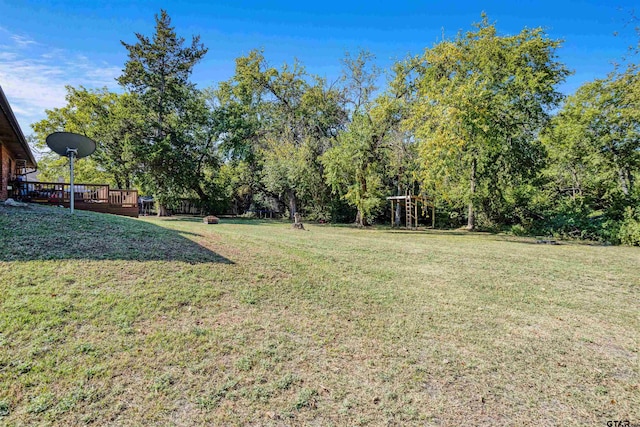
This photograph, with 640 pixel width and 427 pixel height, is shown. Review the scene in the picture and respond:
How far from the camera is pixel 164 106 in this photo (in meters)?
20.8

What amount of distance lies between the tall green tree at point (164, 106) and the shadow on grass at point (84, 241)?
13712 millimetres

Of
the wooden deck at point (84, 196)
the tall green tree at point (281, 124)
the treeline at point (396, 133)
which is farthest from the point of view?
the tall green tree at point (281, 124)

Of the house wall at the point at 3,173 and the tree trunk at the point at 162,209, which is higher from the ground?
the house wall at the point at 3,173

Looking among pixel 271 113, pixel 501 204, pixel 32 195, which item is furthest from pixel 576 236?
pixel 32 195

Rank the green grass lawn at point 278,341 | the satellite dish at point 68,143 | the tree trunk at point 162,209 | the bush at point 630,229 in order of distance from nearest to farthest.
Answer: the green grass lawn at point 278,341
the satellite dish at point 68,143
the bush at point 630,229
the tree trunk at point 162,209

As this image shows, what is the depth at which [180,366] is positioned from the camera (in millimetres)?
2850

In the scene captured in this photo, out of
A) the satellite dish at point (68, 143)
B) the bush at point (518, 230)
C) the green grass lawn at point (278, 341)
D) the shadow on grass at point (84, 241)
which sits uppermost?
the satellite dish at point (68, 143)

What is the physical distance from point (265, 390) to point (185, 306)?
1726 mm

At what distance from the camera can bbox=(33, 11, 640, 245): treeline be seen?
14.6m

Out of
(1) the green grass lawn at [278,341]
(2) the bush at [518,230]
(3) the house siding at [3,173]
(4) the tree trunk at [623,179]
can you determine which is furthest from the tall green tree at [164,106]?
(4) the tree trunk at [623,179]

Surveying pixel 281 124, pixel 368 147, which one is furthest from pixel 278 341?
pixel 281 124

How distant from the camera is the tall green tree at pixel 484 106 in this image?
1291cm

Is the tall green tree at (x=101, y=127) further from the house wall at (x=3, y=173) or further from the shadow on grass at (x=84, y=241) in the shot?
the shadow on grass at (x=84, y=241)

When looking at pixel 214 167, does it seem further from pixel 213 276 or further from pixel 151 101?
pixel 213 276
